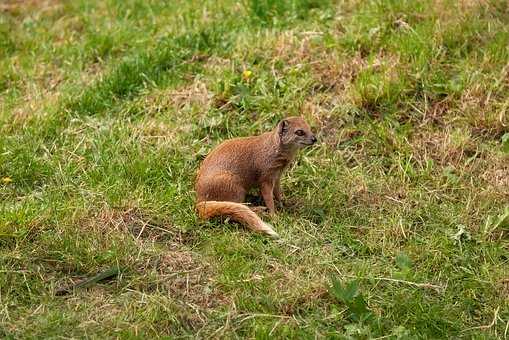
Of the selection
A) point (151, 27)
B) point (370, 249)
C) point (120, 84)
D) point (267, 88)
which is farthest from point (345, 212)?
point (151, 27)

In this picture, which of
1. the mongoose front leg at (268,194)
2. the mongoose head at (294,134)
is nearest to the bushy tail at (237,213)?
the mongoose front leg at (268,194)

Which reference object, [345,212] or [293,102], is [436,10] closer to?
[293,102]

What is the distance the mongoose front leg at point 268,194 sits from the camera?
5199mm

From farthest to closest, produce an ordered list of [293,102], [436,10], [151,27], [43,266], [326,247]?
[151,27], [436,10], [293,102], [326,247], [43,266]

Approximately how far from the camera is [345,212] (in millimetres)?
5246

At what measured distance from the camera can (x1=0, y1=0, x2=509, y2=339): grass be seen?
4344 millimetres

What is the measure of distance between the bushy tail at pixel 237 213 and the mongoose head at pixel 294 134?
0.54 metres

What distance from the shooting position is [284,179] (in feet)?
18.5

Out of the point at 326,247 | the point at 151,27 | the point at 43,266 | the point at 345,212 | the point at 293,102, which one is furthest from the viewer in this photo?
the point at 151,27

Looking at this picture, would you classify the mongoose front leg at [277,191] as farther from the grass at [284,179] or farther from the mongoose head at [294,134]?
the mongoose head at [294,134]

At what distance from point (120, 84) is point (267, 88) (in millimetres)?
1092

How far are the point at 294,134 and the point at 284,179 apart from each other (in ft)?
1.38

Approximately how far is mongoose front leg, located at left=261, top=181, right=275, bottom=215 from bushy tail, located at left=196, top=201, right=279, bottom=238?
200 mm

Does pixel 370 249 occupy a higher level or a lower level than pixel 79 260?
lower
